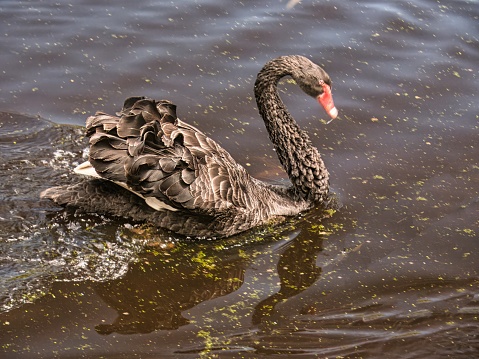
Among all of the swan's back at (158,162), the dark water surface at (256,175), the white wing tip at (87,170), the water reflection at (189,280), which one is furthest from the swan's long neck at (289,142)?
the white wing tip at (87,170)

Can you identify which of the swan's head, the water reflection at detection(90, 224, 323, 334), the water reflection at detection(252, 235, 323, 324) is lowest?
the water reflection at detection(252, 235, 323, 324)

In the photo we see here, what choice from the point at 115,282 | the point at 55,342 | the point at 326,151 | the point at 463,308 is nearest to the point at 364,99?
the point at 326,151

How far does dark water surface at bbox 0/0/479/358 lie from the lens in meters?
4.60

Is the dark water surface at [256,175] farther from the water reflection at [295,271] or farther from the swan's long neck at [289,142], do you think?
the swan's long neck at [289,142]

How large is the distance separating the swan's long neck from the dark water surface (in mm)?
203

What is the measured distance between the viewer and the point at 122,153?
5211 millimetres

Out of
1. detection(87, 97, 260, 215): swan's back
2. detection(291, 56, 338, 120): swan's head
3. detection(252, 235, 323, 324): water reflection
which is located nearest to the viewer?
detection(252, 235, 323, 324): water reflection

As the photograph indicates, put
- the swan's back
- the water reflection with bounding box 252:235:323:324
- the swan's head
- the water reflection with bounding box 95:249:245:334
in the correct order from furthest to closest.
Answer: the swan's head → the swan's back → the water reflection with bounding box 252:235:323:324 → the water reflection with bounding box 95:249:245:334

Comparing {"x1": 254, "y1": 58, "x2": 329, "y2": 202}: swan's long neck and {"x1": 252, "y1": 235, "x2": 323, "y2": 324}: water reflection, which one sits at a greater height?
{"x1": 254, "y1": 58, "x2": 329, "y2": 202}: swan's long neck

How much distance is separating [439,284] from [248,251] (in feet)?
4.04

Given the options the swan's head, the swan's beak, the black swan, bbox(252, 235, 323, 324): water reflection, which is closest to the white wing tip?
the black swan

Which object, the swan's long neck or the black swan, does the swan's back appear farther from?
the swan's long neck

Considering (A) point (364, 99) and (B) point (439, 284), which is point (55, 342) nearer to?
(B) point (439, 284)

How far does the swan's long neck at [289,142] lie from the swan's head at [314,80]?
0.06 metres
